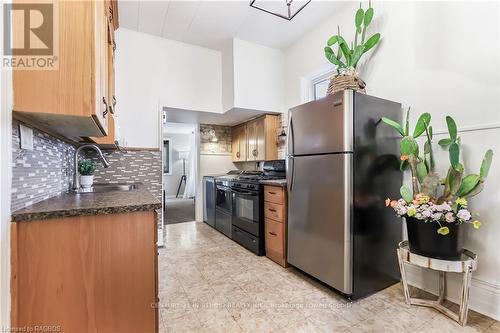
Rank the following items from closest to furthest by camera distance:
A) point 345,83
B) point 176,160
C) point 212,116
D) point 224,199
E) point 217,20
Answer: point 345,83 < point 217,20 < point 224,199 < point 212,116 < point 176,160

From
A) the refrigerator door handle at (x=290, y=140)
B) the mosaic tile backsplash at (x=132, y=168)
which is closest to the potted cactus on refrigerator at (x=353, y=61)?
the refrigerator door handle at (x=290, y=140)

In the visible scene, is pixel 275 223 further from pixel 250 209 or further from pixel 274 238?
pixel 250 209

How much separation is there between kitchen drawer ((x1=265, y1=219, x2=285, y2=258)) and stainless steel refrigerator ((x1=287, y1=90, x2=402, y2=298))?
28 centimetres

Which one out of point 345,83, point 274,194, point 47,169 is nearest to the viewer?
point 47,169

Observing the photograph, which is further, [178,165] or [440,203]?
[178,165]

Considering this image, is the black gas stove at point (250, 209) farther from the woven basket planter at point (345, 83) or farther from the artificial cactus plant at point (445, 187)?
the artificial cactus plant at point (445, 187)

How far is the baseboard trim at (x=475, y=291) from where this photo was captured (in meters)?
1.61

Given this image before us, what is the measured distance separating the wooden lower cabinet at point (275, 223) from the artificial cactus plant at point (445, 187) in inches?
40.4

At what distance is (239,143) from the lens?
4.48 meters

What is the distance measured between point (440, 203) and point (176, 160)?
7861 mm

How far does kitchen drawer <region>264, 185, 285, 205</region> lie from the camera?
2463 millimetres

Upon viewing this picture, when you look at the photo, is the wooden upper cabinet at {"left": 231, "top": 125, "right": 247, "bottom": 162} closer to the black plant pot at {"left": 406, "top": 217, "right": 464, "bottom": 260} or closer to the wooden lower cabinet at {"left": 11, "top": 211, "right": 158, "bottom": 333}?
the black plant pot at {"left": 406, "top": 217, "right": 464, "bottom": 260}

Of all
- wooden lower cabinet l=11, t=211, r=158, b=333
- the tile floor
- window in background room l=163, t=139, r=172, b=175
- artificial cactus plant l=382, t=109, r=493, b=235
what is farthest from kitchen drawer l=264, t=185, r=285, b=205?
window in background room l=163, t=139, r=172, b=175

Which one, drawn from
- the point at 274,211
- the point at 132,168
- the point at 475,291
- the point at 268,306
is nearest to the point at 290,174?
the point at 274,211
